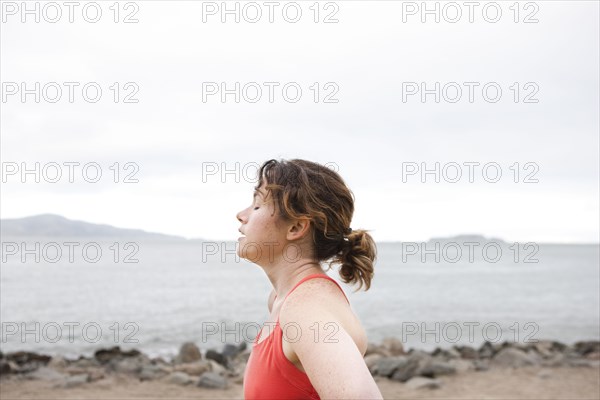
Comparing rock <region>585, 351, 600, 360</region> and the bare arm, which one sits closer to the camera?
the bare arm

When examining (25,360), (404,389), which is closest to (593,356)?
(404,389)

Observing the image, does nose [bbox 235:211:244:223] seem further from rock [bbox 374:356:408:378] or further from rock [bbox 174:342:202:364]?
rock [bbox 174:342:202:364]

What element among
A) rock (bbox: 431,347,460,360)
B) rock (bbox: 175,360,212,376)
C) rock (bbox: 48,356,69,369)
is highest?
rock (bbox: 175,360,212,376)

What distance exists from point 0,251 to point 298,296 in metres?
105

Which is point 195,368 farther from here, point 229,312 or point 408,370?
point 229,312

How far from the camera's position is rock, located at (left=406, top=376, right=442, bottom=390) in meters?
10.4

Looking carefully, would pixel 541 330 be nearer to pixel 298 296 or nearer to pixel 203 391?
pixel 203 391

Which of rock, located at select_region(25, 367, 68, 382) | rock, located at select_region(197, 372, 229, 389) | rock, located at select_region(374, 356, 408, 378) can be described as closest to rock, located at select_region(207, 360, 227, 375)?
rock, located at select_region(197, 372, 229, 389)

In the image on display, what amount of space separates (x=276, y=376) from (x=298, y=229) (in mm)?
426

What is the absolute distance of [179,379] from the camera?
11031 millimetres

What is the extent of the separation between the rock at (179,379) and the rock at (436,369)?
4100 millimetres

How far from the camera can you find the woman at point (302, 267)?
5.08 ft

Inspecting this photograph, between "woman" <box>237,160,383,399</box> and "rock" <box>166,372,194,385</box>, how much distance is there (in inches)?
377

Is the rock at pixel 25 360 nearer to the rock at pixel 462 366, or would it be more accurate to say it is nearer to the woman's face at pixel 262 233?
the rock at pixel 462 366
